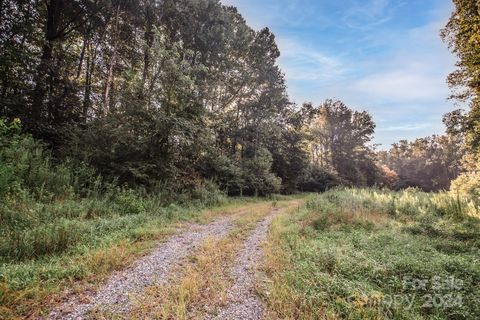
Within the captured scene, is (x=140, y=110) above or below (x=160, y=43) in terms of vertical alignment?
below

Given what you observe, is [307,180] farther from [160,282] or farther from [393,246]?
[160,282]

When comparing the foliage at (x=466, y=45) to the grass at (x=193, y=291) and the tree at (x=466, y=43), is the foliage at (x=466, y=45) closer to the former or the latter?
the tree at (x=466, y=43)

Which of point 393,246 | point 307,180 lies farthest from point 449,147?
point 393,246

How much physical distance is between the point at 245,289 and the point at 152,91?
11.0 metres

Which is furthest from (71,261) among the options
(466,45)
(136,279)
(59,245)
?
(466,45)

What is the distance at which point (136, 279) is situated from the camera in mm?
4656

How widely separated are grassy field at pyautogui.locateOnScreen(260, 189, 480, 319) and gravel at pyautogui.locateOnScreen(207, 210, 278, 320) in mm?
244

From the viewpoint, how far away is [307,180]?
34.8m

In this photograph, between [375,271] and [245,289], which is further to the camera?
[375,271]

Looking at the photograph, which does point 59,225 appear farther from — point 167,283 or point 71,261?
point 167,283

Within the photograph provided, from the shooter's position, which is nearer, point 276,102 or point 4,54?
point 4,54

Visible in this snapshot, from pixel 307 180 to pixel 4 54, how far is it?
31674 millimetres

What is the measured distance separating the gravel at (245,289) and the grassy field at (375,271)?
244 mm

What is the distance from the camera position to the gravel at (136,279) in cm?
364
